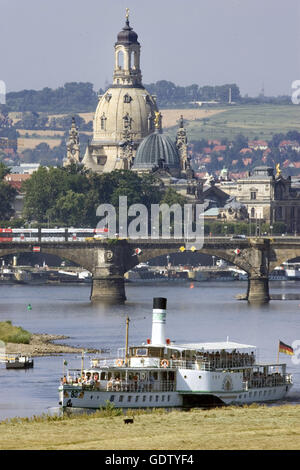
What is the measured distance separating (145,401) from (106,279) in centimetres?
9662

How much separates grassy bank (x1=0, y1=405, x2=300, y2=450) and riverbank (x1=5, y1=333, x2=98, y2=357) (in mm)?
35095

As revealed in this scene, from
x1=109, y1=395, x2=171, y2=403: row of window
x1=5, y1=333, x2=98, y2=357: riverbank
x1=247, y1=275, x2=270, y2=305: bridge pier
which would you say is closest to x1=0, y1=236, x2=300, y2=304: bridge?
x1=247, y1=275, x2=270, y2=305: bridge pier

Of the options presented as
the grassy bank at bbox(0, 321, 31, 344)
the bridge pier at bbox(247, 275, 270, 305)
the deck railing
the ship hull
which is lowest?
the ship hull

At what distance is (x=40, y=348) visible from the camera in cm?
10475

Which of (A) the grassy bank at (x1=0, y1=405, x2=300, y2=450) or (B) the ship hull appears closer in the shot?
(A) the grassy bank at (x1=0, y1=405, x2=300, y2=450)

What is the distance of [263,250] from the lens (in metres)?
168

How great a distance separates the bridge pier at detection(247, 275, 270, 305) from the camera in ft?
528

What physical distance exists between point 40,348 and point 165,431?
157 feet

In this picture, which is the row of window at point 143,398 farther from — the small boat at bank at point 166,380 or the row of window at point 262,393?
the row of window at point 262,393

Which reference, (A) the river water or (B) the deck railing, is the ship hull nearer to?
(B) the deck railing

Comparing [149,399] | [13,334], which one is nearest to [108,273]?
[13,334]

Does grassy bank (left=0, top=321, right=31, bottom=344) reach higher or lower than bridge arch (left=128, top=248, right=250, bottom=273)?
lower
